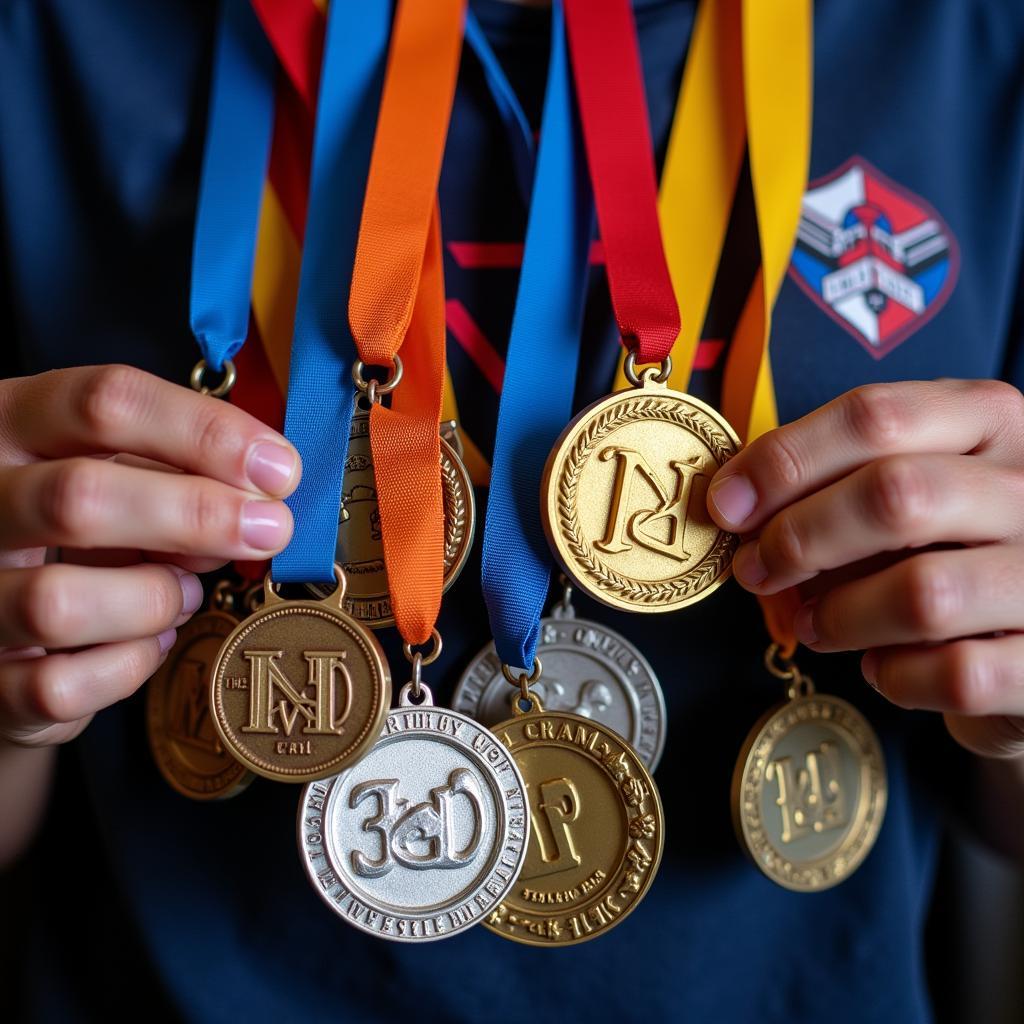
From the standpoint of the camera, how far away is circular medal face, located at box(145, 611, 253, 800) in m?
0.88

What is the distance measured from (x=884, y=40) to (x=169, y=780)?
3.50ft

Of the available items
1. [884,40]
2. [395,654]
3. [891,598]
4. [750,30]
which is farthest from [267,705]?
[884,40]

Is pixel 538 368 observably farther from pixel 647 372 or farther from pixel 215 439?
pixel 215 439

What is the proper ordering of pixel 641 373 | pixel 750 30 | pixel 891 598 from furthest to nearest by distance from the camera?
pixel 750 30 → pixel 641 373 → pixel 891 598

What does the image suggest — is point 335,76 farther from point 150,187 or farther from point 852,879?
point 852,879

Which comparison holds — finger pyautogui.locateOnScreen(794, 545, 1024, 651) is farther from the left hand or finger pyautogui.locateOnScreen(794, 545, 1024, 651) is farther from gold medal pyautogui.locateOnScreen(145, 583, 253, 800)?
gold medal pyautogui.locateOnScreen(145, 583, 253, 800)

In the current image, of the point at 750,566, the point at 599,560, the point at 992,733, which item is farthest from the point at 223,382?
the point at 992,733

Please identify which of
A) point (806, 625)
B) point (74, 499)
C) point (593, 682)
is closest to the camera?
point (74, 499)

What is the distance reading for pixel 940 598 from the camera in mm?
688

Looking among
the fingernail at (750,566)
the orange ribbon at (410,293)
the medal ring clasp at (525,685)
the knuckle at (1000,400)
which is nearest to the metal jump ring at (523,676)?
the medal ring clasp at (525,685)

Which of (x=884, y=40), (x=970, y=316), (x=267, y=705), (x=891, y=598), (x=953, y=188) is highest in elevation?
(x=884, y=40)

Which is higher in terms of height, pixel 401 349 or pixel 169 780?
pixel 401 349

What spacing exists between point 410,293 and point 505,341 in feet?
0.48

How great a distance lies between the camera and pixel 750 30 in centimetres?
94
